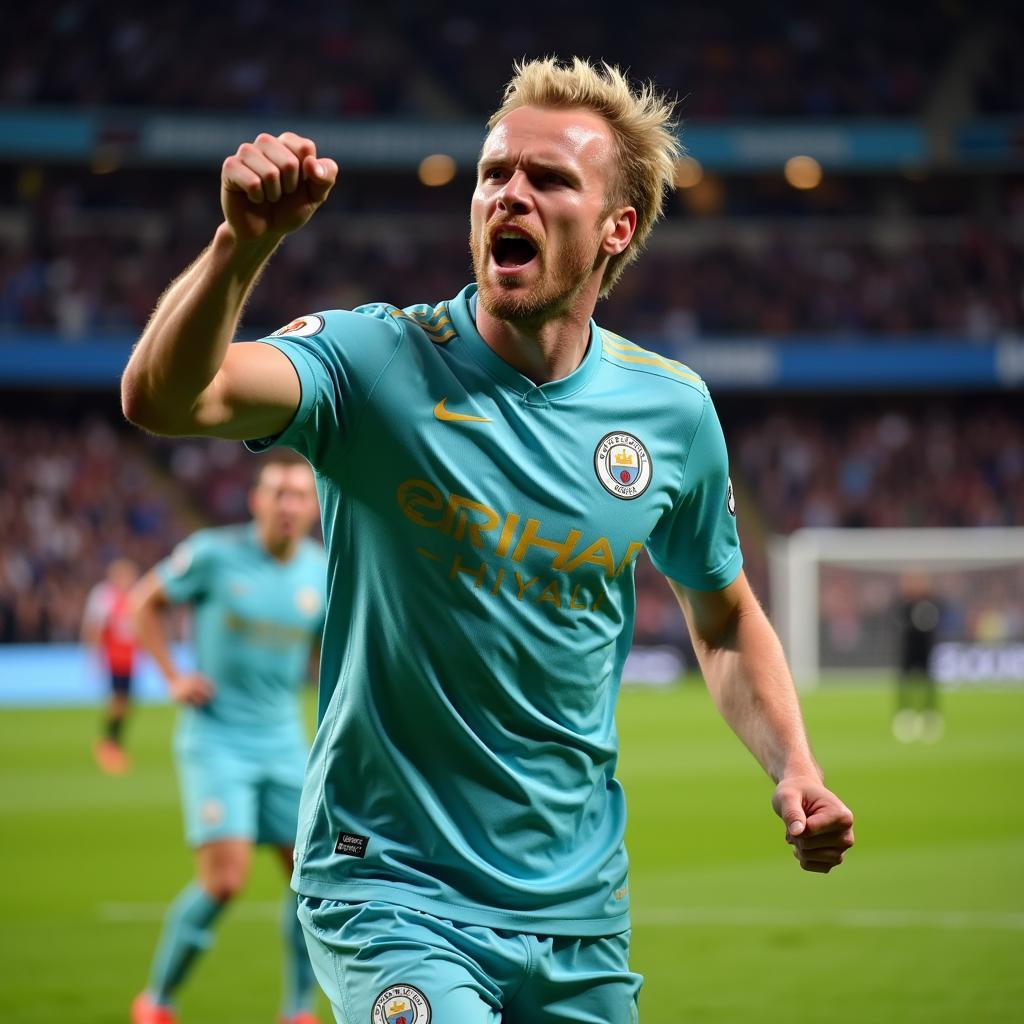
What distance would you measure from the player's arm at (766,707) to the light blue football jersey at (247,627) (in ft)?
14.1

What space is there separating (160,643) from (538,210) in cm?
623

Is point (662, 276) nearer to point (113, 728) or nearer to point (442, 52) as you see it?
point (442, 52)

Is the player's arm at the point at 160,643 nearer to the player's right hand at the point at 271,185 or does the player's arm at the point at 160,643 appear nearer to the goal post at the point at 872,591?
the player's right hand at the point at 271,185

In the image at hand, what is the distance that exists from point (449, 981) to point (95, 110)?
34.9 meters

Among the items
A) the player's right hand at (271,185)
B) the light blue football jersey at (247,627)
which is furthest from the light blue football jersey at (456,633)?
the light blue football jersey at (247,627)

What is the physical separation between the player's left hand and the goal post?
2611 cm

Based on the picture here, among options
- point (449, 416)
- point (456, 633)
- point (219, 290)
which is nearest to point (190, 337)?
point (219, 290)

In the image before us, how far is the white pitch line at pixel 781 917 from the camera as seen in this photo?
9682 millimetres

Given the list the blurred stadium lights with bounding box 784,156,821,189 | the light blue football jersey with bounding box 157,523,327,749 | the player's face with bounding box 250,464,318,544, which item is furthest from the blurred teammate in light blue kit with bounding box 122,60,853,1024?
the blurred stadium lights with bounding box 784,156,821,189

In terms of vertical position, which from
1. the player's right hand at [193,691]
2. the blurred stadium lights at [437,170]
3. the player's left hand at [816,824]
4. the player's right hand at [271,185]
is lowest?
the player's right hand at [193,691]

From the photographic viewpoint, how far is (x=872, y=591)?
29.3 meters

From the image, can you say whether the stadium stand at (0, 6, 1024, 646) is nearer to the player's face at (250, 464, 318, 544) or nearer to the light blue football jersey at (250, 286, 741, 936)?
the player's face at (250, 464, 318, 544)

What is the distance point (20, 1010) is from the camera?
7.65 meters

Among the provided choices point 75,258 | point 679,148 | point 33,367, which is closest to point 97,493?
point 33,367
